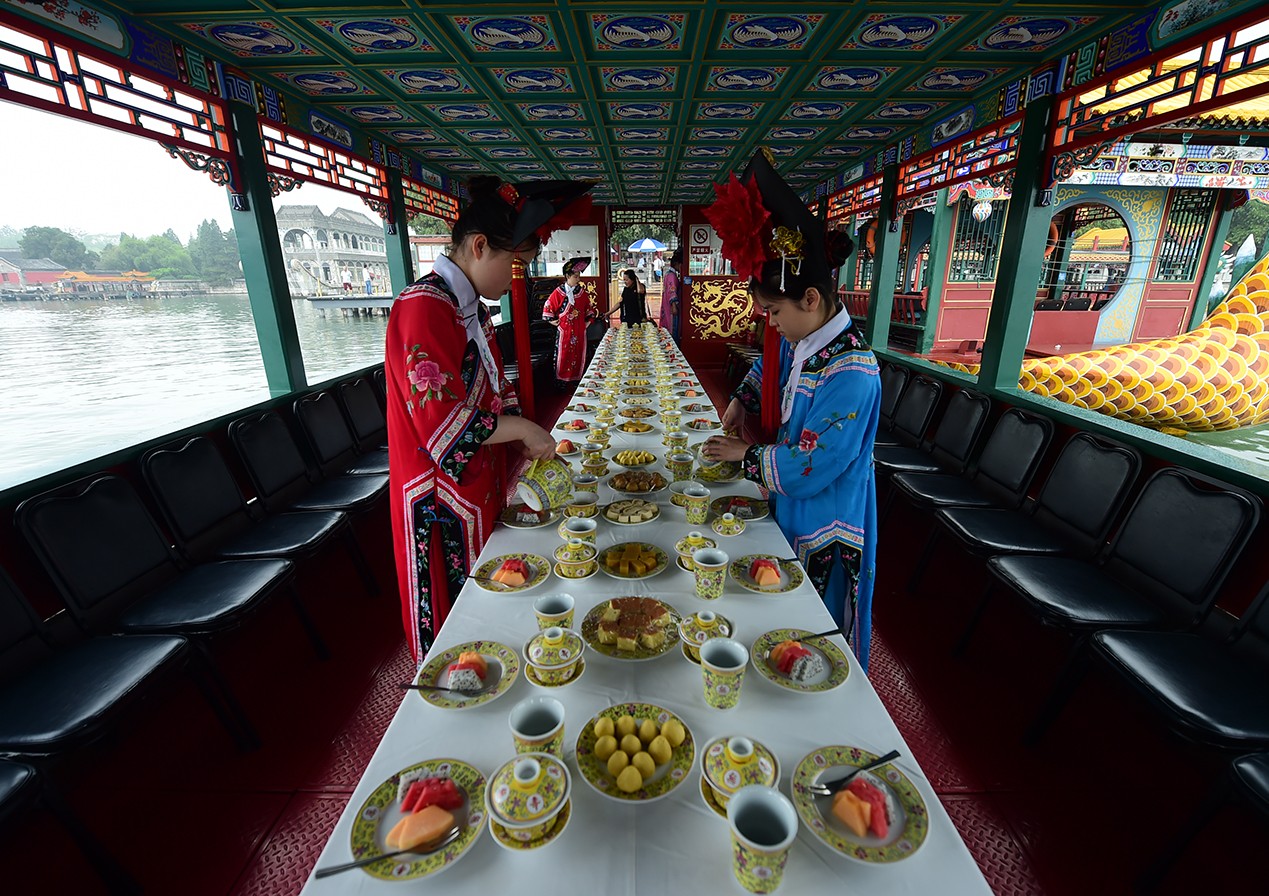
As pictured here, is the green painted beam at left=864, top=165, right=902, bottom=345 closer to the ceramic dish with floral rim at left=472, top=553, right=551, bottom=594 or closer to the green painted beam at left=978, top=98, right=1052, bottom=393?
the green painted beam at left=978, top=98, right=1052, bottom=393

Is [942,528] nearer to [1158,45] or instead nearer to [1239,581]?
[1239,581]

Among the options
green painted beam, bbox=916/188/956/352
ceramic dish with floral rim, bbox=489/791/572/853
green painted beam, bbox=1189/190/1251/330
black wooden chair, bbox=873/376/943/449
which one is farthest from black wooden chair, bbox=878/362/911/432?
green painted beam, bbox=1189/190/1251/330

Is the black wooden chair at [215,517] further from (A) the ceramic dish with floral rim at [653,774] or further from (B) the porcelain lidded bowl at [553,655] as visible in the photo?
(A) the ceramic dish with floral rim at [653,774]

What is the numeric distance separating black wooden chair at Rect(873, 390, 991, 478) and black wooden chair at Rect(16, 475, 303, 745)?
3.66 metres

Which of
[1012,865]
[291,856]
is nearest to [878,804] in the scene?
[1012,865]

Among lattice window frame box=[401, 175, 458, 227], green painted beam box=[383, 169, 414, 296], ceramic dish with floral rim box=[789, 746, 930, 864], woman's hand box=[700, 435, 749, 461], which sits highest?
lattice window frame box=[401, 175, 458, 227]

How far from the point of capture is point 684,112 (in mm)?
4734

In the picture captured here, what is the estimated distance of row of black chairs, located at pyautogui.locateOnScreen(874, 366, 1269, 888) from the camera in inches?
64.6

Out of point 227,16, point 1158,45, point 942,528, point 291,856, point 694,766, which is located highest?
point 227,16

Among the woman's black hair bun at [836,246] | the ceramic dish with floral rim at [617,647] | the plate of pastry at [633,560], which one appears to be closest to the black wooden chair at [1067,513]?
the woman's black hair bun at [836,246]

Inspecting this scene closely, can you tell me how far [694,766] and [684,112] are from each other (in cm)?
525

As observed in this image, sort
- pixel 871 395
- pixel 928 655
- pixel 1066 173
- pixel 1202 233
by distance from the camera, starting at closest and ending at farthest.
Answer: pixel 871 395
pixel 928 655
pixel 1066 173
pixel 1202 233

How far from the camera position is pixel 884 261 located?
20.4ft

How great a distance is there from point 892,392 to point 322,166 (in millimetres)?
5435
